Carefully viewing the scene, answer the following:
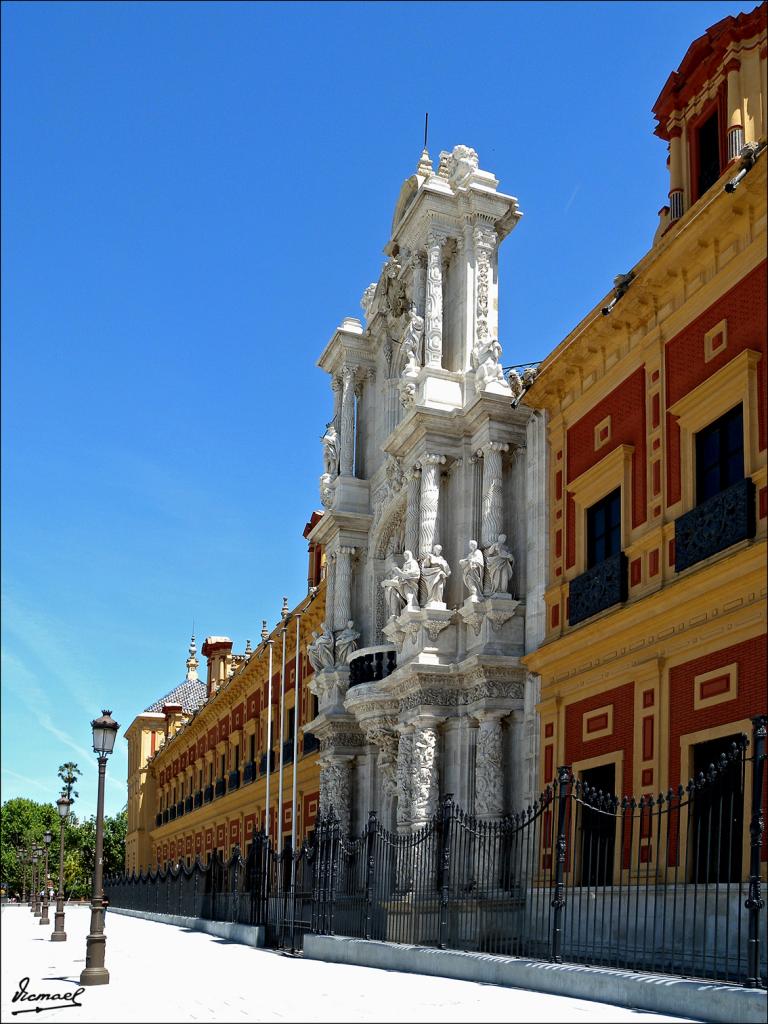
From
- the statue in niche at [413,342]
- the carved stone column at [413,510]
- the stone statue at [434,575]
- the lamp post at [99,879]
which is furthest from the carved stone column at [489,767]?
the statue in niche at [413,342]

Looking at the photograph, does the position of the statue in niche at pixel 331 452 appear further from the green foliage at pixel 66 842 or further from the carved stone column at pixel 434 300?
the green foliage at pixel 66 842

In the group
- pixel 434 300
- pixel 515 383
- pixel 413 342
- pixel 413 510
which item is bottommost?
pixel 413 510

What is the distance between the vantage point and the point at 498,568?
2006cm

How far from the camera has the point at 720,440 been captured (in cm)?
1511

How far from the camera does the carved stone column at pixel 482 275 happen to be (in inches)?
883

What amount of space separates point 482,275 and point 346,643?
783 cm

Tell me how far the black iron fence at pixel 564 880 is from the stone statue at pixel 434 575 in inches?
140

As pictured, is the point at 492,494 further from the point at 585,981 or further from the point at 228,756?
the point at 228,756

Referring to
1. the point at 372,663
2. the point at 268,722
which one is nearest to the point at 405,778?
the point at 372,663

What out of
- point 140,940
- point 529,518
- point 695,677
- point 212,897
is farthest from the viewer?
point 212,897

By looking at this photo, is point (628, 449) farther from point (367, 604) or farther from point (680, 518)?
point (367, 604)

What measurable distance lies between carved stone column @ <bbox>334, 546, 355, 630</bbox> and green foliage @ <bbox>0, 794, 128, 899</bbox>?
7267cm

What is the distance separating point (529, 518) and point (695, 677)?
231 inches

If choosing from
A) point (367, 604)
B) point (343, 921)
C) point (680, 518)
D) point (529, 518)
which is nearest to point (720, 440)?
point (680, 518)
